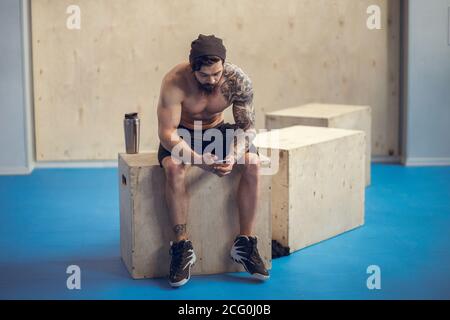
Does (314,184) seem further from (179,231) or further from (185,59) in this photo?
(185,59)

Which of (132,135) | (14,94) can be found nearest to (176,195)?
(132,135)

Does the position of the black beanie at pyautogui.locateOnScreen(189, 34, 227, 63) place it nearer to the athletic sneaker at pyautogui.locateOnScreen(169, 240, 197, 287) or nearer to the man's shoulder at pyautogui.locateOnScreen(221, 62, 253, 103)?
the man's shoulder at pyautogui.locateOnScreen(221, 62, 253, 103)

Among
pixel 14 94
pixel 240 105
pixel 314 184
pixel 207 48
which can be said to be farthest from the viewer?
pixel 14 94

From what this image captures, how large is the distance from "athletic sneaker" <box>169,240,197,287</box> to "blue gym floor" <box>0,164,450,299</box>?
49mm

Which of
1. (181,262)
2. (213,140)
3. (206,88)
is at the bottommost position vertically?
(181,262)

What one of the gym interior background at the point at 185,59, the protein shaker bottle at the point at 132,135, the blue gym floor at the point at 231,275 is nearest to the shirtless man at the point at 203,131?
the blue gym floor at the point at 231,275

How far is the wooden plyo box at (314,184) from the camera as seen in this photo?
14.1 ft

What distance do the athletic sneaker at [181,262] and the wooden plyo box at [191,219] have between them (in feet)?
0.35

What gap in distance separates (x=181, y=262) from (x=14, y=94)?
3.11 m

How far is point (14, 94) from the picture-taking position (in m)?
6.38

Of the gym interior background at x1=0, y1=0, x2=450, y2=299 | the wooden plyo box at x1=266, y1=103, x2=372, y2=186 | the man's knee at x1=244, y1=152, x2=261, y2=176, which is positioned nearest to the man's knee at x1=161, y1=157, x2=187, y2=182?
the man's knee at x1=244, y1=152, x2=261, y2=176

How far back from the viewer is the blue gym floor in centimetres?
370

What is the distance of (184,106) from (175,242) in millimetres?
637
